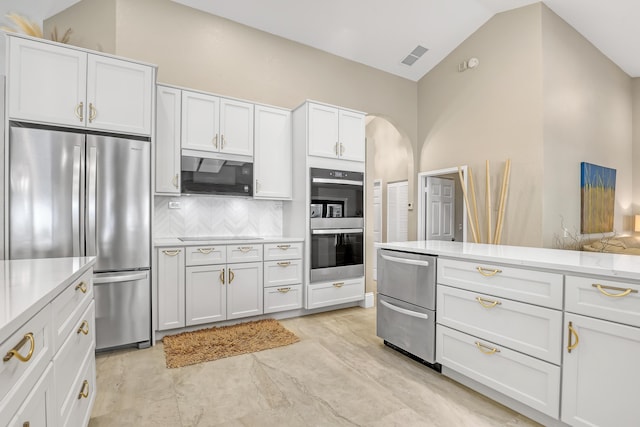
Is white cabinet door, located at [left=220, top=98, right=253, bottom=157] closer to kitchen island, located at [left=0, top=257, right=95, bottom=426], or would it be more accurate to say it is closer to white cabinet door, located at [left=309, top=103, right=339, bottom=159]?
white cabinet door, located at [left=309, top=103, right=339, bottom=159]

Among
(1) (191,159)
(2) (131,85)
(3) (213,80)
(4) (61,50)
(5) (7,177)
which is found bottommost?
(5) (7,177)

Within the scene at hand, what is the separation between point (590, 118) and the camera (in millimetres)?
4988

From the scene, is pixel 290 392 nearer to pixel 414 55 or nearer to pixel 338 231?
pixel 338 231

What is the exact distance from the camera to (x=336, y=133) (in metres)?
3.86

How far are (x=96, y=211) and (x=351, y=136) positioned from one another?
2.78 metres

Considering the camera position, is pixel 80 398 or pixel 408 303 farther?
pixel 408 303

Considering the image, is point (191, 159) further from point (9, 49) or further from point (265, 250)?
point (9, 49)

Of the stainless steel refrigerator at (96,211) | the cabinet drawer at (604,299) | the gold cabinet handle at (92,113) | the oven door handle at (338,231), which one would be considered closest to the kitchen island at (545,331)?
the cabinet drawer at (604,299)

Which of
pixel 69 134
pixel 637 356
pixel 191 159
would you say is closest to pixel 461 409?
pixel 637 356

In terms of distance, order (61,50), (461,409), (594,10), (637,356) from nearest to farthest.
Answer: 1. (637,356)
2. (461,409)
3. (61,50)
4. (594,10)

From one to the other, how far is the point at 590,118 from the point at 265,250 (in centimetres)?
541

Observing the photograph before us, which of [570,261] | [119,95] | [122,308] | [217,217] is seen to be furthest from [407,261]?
[119,95]

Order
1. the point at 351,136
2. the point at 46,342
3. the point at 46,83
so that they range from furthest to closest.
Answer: the point at 351,136 → the point at 46,83 → the point at 46,342

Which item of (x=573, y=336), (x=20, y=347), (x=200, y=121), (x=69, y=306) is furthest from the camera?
(x=200, y=121)
